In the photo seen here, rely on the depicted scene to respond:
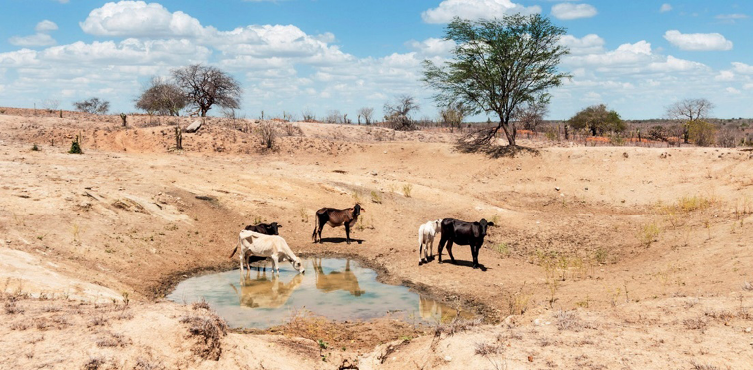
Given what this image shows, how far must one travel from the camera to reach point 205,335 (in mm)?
7469

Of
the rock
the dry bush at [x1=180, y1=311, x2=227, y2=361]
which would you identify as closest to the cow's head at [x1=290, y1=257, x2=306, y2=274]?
the dry bush at [x1=180, y1=311, x2=227, y2=361]

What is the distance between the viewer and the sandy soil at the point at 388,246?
7.41m

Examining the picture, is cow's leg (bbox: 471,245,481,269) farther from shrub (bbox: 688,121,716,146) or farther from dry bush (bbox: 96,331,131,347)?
shrub (bbox: 688,121,716,146)

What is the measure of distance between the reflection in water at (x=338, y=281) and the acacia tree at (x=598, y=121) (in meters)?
52.2

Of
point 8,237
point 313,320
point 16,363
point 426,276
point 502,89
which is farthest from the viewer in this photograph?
point 502,89

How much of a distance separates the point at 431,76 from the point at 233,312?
26.9 metres

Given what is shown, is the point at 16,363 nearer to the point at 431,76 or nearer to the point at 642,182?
the point at 642,182

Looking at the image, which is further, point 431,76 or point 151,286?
point 431,76

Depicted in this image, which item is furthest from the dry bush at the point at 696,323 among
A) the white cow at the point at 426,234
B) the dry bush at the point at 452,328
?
the white cow at the point at 426,234

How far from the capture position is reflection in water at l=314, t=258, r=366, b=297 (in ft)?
45.3

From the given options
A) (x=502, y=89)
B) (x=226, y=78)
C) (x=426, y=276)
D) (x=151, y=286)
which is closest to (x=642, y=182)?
(x=502, y=89)

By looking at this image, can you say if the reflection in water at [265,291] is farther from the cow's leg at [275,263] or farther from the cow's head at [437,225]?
the cow's head at [437,225]

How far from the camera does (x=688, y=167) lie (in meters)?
27.5

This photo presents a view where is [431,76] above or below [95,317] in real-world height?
above
